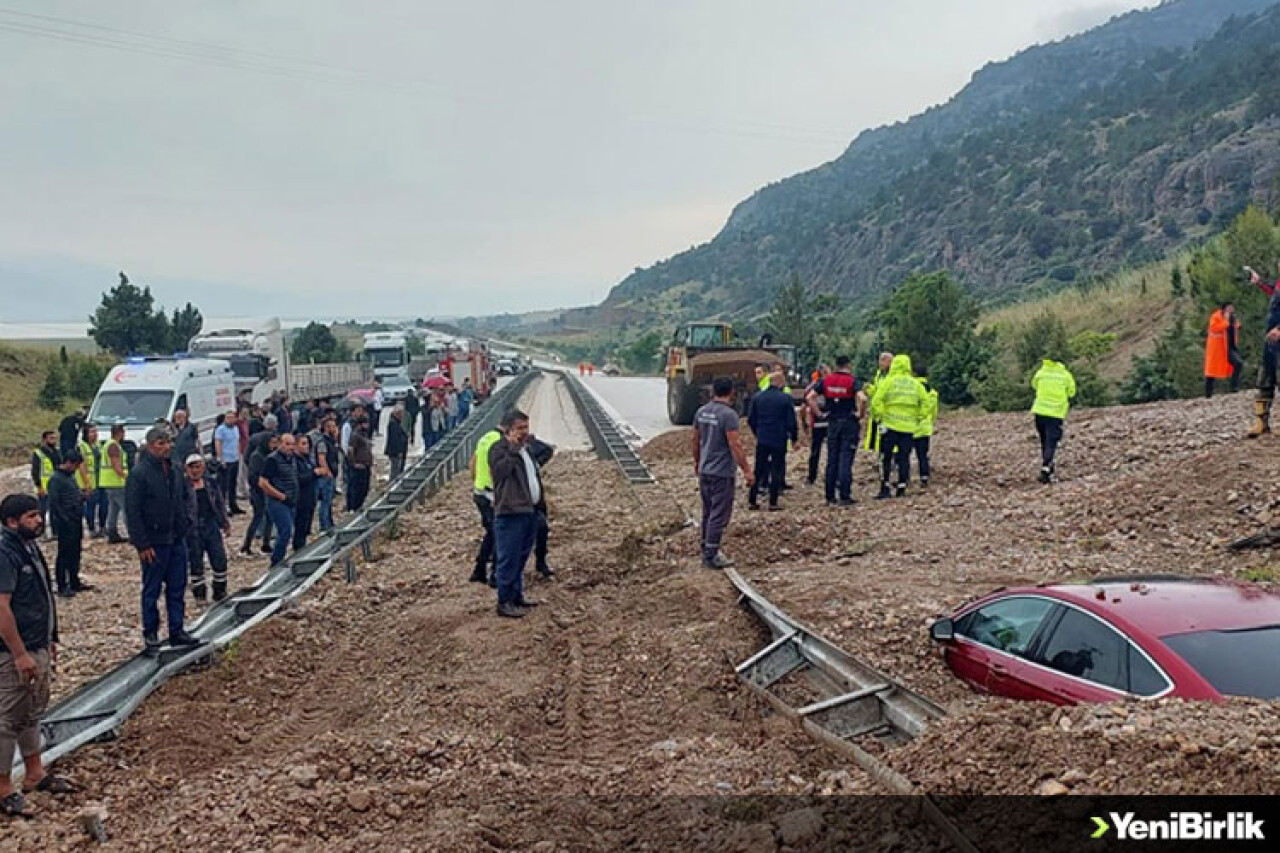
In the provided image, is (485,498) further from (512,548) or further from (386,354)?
(386,354)

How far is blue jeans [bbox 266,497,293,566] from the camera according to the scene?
39.2 feet

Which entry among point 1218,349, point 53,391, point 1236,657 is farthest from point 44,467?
point 53,391

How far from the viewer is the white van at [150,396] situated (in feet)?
62.3

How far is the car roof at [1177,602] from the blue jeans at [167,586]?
6457 millimetres

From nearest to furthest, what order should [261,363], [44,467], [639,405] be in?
[44,467] < [261,363] < [639,405]

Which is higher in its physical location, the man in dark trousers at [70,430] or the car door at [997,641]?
the man in dark trousers at [70,430]

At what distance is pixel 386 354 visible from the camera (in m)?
48.0

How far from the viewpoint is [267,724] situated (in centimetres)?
744

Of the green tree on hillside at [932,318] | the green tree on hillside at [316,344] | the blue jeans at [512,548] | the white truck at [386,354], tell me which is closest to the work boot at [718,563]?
the blue jeans at [512,548]

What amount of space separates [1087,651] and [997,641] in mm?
835

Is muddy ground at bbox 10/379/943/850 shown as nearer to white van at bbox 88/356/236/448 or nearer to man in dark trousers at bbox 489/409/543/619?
man in dark trousers at bbox 489/409/543/619

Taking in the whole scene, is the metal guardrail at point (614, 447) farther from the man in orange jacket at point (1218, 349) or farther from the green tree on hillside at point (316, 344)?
the green tree on hillside at point (316, 344)

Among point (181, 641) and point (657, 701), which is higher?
point (181, 641)

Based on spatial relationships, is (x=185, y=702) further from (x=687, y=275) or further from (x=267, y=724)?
(x=687, y=275)
